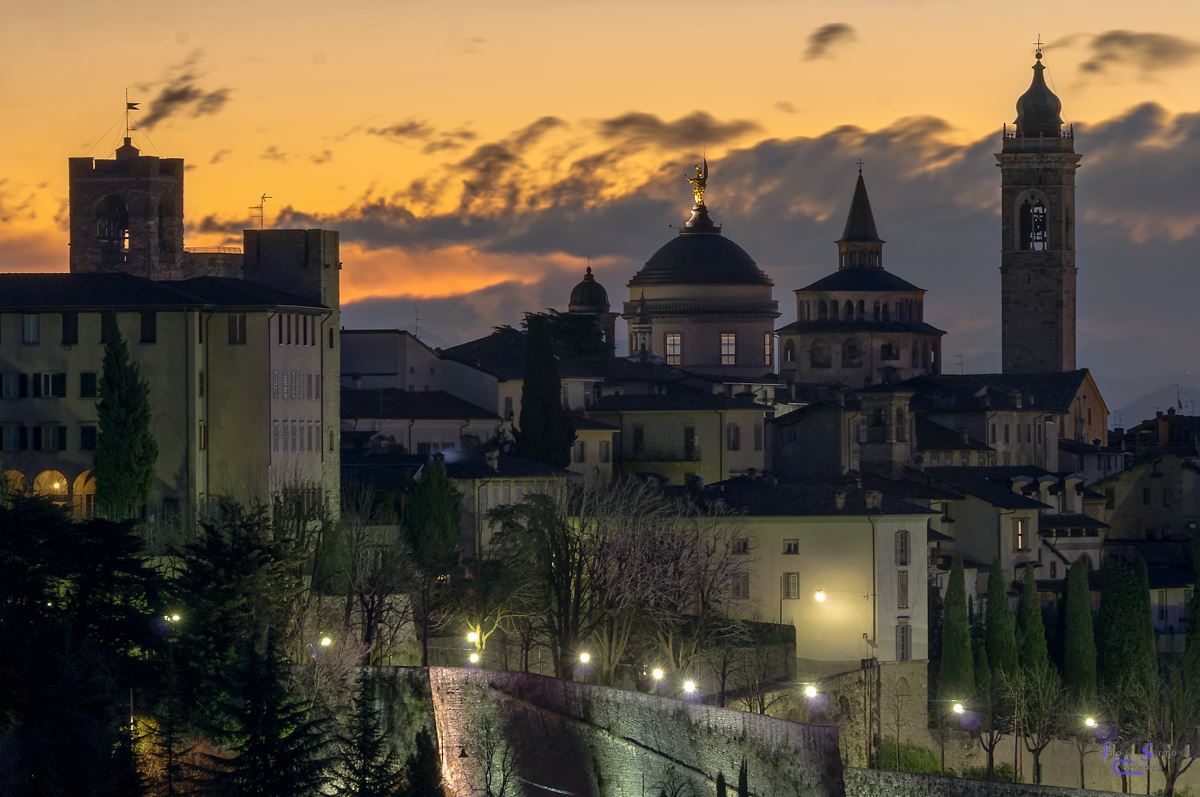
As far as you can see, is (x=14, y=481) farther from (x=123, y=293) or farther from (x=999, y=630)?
(x=999, y=630)

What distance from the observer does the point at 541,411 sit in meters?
87.3

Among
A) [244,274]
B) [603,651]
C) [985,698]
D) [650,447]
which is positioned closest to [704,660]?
[603,651]

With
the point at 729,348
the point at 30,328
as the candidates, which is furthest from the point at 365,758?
the point at 729,348

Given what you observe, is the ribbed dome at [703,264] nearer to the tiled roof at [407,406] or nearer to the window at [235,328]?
the tiled roof at [407,406]

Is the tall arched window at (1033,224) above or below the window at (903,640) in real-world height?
above

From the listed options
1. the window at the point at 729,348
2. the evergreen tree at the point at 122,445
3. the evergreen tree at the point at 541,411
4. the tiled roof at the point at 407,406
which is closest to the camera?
the evergreen tree at the point at 122,445

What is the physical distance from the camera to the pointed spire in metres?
143

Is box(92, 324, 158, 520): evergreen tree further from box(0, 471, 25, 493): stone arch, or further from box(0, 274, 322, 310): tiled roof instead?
box(0, 274, 322, 310): tiled roof

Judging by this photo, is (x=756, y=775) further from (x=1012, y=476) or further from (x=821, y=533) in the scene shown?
(x=1012, y=476)

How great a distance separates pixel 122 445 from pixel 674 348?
5421cm

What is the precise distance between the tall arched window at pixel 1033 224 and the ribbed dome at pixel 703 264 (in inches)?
685

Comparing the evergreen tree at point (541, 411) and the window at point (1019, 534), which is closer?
the evergreen tree at point (541, 411)

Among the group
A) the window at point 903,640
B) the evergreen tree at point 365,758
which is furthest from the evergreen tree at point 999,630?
the evergreen tree at point 365,758

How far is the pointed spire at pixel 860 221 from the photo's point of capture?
142875mm
